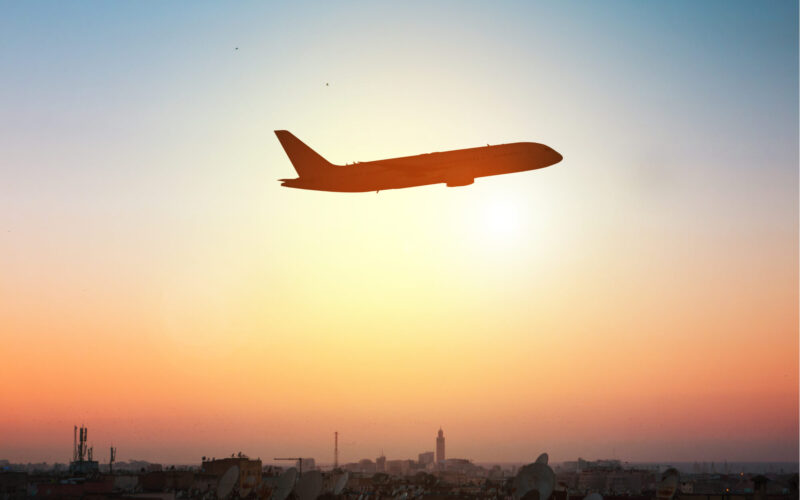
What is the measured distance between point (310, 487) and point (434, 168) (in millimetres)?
31813

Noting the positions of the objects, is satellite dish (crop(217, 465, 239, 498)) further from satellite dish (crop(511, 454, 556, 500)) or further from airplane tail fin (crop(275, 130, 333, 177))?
airplane tail fin (crop(275, 130, 333, 177))

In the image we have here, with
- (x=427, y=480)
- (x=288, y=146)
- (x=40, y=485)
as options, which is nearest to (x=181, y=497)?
(x=40, y=485)

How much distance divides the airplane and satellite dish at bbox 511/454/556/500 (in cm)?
2625

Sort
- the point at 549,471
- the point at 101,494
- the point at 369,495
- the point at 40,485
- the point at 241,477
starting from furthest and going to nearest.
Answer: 1. the point at 369,495
2. the point at 241,477
3. the point at 40,485
4. the point at 101,494
5. the point at 549,471

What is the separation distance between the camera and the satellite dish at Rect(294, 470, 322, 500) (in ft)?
244

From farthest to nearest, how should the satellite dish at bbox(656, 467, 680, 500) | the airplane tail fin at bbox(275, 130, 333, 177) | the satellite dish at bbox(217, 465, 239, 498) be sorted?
the airplane tail fin at bbox(275, 130, 333, 177) → the satellite dish at bbox(217, 465, 239, 498) → the satellite dish at bbox(656, 467, 680, 500)

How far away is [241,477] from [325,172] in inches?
2102

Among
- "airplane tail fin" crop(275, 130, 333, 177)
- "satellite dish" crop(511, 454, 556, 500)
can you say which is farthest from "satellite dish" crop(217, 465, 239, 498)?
"airplane tail fin" crop(275, 130, 333, 177)

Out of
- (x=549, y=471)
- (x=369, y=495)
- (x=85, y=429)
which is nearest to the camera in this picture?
(x=549, y=471)

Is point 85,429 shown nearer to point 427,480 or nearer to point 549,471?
point 427,480

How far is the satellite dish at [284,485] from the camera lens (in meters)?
75.6

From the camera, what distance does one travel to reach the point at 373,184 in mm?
76250

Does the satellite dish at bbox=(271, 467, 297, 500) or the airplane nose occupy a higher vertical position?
the airplane nose

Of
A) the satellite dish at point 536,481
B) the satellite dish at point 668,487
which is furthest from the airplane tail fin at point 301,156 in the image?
the satellite dish at point 668,487
